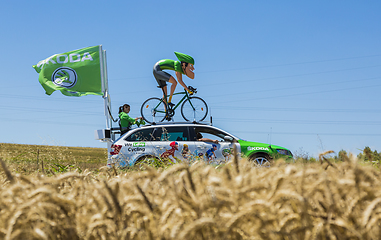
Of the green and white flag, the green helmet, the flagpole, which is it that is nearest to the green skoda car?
A: the green helmet

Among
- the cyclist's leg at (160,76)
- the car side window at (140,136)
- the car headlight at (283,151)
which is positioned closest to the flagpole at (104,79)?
the cyclist's leg at (160,76)

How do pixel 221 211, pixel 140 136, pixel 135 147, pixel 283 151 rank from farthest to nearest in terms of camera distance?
pixel 283 151, pixel 140 136, pixel 135 147, pixel 221 211

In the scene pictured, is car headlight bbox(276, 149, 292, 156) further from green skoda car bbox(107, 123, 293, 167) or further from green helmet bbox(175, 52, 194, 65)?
green helmet bbox(175, 52, 194, 65)

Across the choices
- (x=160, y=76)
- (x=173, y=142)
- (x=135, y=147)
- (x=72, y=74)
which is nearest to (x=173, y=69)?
(x=160, y=76)

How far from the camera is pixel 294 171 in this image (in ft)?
3.91

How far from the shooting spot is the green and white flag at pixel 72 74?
15.7 m

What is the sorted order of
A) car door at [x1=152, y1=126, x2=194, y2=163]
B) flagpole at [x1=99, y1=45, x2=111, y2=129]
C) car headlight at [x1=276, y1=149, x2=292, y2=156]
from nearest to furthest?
car door at [x1=152, y1=126, x2=194, y2=163] < car headlight at [x1=276, y1=149, x2=292, y2=156] < flagpole at [x1=99, y1=45, x2=111, y2=129]

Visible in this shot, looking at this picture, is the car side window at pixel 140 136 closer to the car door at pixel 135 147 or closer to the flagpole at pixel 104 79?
the car door at pixel 135 147

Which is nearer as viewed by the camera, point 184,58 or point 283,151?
point 283,151

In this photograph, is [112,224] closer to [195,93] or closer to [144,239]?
[144,239]

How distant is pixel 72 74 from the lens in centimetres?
1573

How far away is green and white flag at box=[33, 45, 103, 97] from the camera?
1567 centimetres

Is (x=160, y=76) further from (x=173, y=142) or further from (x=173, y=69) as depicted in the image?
(x=173, y=142)

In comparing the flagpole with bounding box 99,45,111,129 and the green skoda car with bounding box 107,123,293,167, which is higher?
the flagpole with bounding box 99,45,111,129
